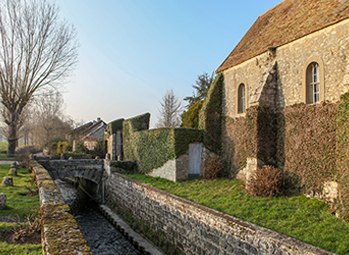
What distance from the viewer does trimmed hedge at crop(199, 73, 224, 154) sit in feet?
43.9

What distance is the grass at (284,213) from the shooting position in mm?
5625

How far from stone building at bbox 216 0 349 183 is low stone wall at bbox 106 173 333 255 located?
3807 millimetres

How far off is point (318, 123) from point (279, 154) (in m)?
2.11

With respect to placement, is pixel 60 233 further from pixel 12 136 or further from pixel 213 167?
pixel 12 136

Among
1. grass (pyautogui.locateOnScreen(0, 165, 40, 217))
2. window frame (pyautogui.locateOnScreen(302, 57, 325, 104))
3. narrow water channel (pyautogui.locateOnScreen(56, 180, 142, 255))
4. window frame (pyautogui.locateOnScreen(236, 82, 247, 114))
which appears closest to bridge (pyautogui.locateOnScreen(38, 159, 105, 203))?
narrow water channel (pyautogui.locateOnScreen(56, 180, 142, 255))

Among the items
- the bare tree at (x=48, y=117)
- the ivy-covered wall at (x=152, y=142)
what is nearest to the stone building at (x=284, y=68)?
the ivy-covered wall at (x=152, y=142)

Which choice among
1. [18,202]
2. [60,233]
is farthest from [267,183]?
[18,202]

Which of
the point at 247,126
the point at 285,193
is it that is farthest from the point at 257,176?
the point at 247,126

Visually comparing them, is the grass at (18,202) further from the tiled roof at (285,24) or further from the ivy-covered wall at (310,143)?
the tiled roof at (285,24)

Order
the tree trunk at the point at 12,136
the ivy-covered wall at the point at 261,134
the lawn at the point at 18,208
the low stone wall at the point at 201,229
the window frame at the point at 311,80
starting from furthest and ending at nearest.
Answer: the tree trunk at the point at 12,136 < the ivy-covered wall at the point at 261,134 < the window frame at the point at 311,80 < the low stone wall at the point at 201,229 < the lawn at the point at 18,208

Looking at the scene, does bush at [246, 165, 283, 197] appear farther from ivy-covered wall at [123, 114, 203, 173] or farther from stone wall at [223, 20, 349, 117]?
ivy-covered wall at [123, 114, 203, 173]

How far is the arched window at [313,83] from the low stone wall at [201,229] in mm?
5471

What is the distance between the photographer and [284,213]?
23.5ft

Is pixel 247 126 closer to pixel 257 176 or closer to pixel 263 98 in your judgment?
pixel 263 98
